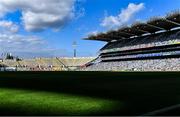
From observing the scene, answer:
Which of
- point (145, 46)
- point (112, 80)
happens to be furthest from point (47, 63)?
point (112, 80)

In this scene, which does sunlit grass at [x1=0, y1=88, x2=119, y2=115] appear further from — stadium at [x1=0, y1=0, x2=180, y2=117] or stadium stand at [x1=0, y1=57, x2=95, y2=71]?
stadium stand at [x1=0, y1=57, x2=95, y2=71]

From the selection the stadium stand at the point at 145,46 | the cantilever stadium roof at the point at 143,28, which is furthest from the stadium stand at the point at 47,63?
the cantilever stadium roof at the point at 143,28

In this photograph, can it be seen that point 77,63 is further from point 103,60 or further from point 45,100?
point 45,100

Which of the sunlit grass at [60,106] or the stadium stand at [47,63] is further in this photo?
the stadium stand at [47,63]

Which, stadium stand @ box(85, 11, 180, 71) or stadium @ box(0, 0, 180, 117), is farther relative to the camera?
stadium stand @ box(85, 11, 180, 71)

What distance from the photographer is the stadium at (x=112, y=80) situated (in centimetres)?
1177

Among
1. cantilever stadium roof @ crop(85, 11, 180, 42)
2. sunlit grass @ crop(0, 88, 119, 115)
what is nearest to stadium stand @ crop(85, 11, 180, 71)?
cantilever stadium roof @ crop(85, 11, 180, 42)

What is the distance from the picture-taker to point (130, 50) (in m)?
118

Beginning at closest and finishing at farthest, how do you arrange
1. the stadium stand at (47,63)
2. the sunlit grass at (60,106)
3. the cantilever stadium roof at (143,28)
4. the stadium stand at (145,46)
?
the sunlit grass at (60,106)
the cantilever stadium roof at (143,28)
the stadium stand at (145,46)
the stadium stand at (47,63)

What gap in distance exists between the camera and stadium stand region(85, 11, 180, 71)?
92.9 m

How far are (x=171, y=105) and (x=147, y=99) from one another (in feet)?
5.80

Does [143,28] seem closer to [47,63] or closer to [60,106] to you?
[47,63]

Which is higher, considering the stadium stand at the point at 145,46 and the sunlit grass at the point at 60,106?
the stadium stand at the point at 145,46

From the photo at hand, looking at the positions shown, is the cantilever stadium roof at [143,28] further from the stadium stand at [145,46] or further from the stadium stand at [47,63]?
the stadium stand at [47,63]
